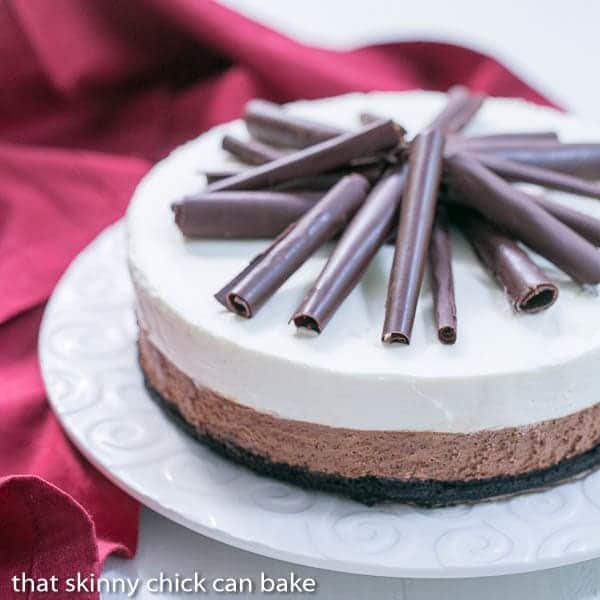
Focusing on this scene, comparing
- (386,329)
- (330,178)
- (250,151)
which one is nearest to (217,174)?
(250,151)

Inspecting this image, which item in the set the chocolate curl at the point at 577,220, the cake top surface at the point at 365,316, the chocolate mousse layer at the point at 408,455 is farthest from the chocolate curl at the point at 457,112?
the chocolate mousse layer at the point at 408,455

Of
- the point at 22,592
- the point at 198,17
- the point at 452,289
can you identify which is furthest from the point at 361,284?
the point at 198,17

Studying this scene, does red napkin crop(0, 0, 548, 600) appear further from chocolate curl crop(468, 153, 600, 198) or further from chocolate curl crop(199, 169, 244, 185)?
chocolate curl crop(468, 153, 600, 198)

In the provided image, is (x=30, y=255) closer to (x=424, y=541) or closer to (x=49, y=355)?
(x=49, y=355)

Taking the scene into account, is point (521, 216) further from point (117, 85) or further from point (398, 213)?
point (117, 85)

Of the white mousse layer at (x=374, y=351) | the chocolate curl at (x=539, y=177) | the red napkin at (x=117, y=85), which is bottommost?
the red napkin at (x=117, y=85)

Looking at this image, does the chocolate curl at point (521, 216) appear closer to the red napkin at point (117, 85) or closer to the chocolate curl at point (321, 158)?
the chocolate curl at point (321, 158)

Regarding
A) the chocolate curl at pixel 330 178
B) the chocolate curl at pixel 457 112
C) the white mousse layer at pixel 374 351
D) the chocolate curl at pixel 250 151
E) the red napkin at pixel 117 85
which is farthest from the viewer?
the red napkin at pixel 117 85

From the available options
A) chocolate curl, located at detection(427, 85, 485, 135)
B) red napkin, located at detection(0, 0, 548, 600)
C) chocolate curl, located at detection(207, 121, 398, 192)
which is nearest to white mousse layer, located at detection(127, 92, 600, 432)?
chocolate curl, located at detection(207, 121, 398, 192)
